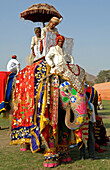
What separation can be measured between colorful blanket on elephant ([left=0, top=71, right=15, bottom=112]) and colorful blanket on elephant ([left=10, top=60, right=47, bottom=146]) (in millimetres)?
309

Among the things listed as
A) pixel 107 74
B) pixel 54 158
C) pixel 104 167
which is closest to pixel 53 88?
pixel 54 158

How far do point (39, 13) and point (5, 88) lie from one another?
3562 millimetres

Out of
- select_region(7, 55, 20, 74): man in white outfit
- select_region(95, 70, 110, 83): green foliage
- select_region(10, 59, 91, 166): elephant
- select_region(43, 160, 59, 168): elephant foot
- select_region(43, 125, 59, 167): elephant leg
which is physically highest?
select_region(95, 70, 110, 83): green foliage

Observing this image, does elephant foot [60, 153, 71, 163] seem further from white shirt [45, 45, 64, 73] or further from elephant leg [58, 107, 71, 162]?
white shirt [45, 45, 64, 73]

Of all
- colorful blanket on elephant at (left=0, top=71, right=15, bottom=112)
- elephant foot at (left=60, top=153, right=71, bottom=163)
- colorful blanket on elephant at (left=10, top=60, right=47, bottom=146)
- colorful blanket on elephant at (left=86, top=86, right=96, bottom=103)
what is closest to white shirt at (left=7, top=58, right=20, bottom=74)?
colorful blanket on elephant at (left=0, top=71, right=15, bottom=112)

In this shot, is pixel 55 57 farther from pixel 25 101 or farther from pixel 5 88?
pixel 5 88

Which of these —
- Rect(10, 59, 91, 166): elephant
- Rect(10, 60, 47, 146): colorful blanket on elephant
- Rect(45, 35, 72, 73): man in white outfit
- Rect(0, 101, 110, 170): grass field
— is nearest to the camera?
Rect(10, 59, 91, 166): elephant

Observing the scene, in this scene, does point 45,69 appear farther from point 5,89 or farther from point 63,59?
point 5,89

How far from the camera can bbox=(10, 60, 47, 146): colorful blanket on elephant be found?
6.08 metres

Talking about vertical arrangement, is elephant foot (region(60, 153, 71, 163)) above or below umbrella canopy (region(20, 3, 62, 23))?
below

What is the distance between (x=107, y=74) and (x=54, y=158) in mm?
63492

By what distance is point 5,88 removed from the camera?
22.7 feet

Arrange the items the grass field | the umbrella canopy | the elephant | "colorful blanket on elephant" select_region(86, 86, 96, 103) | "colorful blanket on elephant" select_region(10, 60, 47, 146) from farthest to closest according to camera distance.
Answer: the umbrella canopy → "colorful blanket on elephant" select_region(86, 86, 96, 103) → "colorful blanket on elephant" select_region(10, 60, 47, 146) → the grass field → the elephant

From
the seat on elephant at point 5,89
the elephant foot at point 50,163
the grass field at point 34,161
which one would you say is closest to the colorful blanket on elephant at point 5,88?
the seat on elephant at point 5,89
